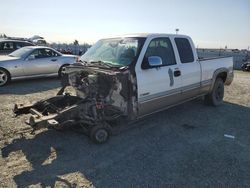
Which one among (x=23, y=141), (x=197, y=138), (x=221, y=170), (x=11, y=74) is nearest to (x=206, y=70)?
(x=197, y=138)

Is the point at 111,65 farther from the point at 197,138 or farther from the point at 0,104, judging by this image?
the point at 0,104

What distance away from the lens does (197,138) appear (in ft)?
17.7

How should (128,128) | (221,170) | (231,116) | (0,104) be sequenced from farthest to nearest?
(0,104) → (231,116) → (128,128) → (221,170)

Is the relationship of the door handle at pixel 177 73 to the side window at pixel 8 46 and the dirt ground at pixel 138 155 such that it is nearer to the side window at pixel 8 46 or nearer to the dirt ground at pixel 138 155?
the dirt ground at pixel 138 155

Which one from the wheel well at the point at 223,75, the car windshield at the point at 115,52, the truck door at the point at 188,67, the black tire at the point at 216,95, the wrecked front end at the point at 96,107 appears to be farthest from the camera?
the wheel well at the point at 223,75

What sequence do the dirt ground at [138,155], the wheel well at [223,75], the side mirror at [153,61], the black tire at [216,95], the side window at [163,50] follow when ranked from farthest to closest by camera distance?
1. the wheel well at [223,75]
2. the black tire at [216,95]
3. the side window at [163,50]
4. the side mirror at [153,61]
5. the dirt ground at [138,155]

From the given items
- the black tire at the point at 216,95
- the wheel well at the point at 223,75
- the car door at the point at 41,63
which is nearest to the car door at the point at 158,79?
the black tire at the point at 216,95

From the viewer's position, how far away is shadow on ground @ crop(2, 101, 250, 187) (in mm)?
3787

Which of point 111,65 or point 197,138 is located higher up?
point 111,65

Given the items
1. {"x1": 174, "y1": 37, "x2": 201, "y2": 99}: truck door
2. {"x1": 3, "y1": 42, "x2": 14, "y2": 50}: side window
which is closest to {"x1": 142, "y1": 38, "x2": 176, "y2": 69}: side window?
{"x1": 174, "y1": 37, "x2": 201, "y2": 99}: truck door

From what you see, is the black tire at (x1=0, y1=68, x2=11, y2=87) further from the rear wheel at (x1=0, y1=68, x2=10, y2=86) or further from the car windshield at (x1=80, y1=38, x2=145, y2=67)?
the car windshield at (x1=80, y1=38, x2=145, y2=67)

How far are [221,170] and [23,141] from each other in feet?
11.6

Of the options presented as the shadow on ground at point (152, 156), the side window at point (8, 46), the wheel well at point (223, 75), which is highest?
the side window at point (8, 46)

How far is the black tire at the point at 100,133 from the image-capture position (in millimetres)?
4805
